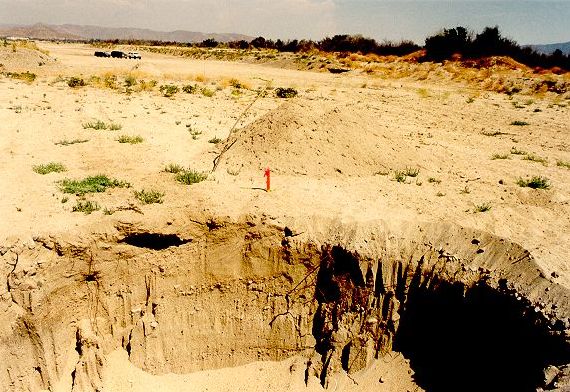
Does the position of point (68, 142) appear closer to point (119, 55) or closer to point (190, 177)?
point (190, 177)

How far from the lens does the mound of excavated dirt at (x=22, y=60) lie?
1147 inches

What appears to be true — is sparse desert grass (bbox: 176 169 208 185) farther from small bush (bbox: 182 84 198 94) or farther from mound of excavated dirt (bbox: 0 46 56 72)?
mound of excavated dirt (bbox: 0 46 56 72)

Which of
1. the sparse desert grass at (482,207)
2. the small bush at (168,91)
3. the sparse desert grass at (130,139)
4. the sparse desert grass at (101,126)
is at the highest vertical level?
the small bush at (168,91)

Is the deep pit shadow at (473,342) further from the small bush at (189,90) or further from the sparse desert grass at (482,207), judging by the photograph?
the small bush at (189,90)

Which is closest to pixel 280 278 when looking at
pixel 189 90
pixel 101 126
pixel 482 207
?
pixel 482 207

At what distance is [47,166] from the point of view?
9.44m

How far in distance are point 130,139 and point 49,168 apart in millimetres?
2751

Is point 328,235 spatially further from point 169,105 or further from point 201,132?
point 169,105

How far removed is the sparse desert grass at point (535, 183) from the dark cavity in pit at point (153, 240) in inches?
293

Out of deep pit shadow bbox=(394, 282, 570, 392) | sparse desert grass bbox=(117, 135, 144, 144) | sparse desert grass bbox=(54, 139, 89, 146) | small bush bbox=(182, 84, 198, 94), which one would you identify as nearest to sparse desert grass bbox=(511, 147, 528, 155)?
deep pit shadow bbox=(394, 282, 570, 392)

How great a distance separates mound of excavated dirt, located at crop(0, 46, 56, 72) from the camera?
29.1 meters

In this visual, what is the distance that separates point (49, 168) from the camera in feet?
30.6

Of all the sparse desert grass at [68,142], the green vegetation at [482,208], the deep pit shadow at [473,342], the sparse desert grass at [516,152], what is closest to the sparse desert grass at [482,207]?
the green vegetation at [482,208]

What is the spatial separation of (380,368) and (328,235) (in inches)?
90.3
